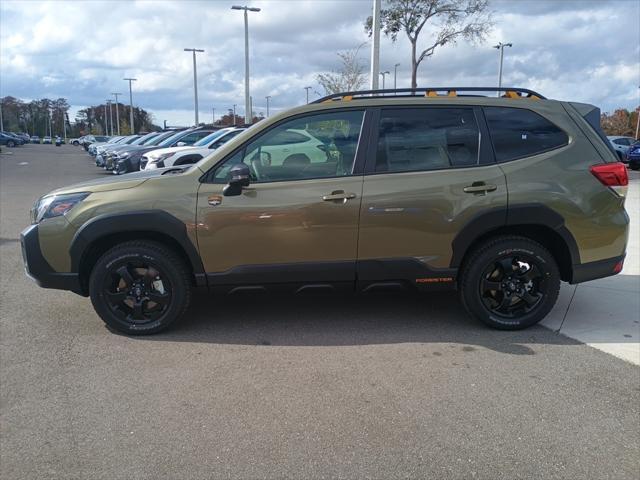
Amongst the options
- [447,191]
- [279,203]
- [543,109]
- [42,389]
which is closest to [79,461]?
[42,389]

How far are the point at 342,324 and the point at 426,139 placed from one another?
69.4 inches

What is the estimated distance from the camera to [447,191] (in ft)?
14.0

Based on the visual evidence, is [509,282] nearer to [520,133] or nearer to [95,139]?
[520,133]

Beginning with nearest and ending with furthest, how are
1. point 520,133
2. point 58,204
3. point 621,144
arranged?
point 58,204, point 520,133, point 621,144

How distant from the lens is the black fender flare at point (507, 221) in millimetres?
4320

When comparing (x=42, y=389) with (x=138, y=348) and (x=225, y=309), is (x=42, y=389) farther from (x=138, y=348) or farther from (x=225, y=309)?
(x=225, y=309)

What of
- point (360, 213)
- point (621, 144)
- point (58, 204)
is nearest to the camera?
point (360, 213)

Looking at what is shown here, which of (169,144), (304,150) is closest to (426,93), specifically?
(304,150)

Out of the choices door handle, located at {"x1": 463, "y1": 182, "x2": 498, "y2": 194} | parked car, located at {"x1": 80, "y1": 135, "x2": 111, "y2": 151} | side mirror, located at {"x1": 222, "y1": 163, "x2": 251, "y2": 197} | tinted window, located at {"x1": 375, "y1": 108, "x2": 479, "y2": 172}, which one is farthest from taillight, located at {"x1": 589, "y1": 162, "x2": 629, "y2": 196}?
parked car, located at {"x1": 80, "y1": 135, "x2": 111, "y2": 151}

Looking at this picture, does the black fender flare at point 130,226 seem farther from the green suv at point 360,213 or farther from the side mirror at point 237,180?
the side mirror at point 237,180

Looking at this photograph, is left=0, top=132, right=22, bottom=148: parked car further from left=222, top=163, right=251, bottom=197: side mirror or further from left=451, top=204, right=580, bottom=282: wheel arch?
left=451, top=204, right=580, bottom=282: wheel arch

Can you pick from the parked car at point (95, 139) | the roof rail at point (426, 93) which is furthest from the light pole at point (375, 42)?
the parked car at point (95, 139)

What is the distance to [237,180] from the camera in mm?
4109

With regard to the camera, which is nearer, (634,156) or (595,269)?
(595,269)
